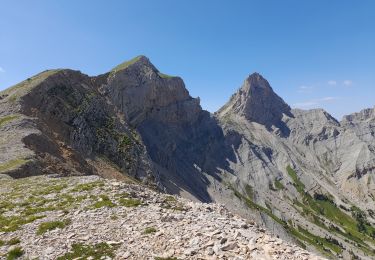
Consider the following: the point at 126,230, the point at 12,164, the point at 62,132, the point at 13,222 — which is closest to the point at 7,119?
the point at 62,132

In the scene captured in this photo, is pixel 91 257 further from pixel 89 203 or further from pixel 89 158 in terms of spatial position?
pixel 89 158

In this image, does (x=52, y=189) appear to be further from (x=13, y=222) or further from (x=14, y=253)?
(x=14, y=253)

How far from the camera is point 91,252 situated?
20.5 meters

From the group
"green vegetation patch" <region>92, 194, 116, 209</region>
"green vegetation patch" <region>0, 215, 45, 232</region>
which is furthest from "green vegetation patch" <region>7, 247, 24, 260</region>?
"green vegetation patch" <region>92, 194, 116, 209</region>

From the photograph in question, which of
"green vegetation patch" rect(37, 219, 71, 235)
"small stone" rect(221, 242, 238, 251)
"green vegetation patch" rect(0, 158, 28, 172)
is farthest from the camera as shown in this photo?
"green vegetation patch" rect(0, 158, 28, 172)

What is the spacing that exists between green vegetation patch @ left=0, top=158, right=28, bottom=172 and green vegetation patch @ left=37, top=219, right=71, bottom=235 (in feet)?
102

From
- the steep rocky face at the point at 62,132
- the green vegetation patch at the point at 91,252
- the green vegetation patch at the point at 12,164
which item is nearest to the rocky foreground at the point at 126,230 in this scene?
the green vegetation patch at the point at 91,252

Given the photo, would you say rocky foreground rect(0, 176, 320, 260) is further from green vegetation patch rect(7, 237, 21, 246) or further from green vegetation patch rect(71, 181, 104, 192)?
green vegetation patch rect(71, 181, 104, 192)

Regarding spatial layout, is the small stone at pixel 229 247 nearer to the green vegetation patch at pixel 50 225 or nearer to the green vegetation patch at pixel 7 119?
the green vegetation patch at pixel 50 225

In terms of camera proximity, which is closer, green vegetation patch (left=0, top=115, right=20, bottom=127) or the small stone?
the small stone

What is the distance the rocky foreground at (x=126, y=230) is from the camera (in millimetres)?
18609

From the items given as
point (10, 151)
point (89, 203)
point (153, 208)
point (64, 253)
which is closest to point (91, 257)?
point (64, 253)

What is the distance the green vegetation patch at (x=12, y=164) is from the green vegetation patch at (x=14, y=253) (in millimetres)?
34004

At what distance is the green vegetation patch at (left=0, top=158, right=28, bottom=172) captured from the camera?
5209cm
